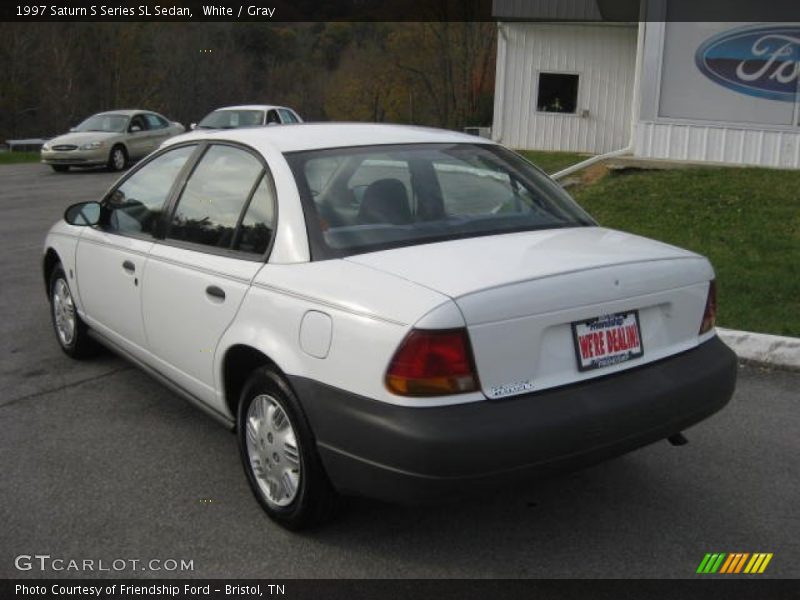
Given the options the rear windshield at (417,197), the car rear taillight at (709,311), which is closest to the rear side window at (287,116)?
the rear windshield at (417,197)

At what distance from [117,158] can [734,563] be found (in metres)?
20.2

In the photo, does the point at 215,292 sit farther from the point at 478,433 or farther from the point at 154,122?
the point at 154,122

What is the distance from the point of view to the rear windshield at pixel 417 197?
3408mm

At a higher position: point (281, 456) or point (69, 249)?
point (69, 249)

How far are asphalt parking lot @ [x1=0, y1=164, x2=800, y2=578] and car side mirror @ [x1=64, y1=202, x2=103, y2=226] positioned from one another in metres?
1.03

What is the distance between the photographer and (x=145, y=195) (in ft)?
15.2

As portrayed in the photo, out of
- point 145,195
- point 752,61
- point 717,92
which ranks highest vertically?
point 752,61

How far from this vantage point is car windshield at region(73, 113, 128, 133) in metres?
21.1

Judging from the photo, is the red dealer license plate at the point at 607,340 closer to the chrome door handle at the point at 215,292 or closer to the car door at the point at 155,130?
the chrome door handle at the point at 215,292

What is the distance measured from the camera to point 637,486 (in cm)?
383

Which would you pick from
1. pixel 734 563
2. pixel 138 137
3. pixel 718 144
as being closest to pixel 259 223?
pixel 734 563

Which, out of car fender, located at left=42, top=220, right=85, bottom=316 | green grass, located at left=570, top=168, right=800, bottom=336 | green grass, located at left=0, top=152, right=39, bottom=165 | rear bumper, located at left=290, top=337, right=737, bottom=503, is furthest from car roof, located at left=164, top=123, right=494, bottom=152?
green grass, located at left=0, top=152, right=39, bottom=165

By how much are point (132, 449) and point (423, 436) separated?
6.81 feet

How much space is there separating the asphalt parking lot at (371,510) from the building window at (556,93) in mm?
16008
